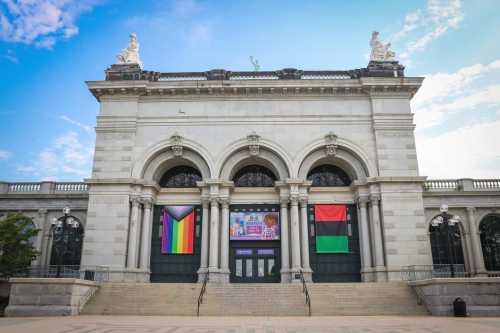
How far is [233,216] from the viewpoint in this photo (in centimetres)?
2997

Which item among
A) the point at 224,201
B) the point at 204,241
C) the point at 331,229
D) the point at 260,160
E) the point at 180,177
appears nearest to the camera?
the point at 204,241

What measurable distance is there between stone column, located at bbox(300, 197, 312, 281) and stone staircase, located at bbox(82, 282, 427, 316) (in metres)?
4.64

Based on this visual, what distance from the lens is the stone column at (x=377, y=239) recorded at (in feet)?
88.2

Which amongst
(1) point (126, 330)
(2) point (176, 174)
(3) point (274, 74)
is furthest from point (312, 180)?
(1) point (126, 330)

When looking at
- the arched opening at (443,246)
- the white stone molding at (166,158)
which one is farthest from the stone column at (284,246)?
the arched opening at (443,246)

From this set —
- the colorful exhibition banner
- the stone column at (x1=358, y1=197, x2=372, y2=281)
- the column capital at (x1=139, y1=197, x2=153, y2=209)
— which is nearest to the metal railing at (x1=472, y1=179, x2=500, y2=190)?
the stone column at (x1=358, y1=197, x2=372, y2=281)

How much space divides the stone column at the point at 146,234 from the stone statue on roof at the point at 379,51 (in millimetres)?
20215

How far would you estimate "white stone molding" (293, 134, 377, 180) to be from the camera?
29.2 m

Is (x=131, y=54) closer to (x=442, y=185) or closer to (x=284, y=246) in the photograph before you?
(x=284, y=246)

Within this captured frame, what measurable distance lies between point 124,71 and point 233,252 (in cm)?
1594

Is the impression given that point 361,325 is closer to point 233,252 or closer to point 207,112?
point 233,252

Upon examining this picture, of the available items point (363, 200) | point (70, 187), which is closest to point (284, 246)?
point (363, 200)

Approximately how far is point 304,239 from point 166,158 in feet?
38.1

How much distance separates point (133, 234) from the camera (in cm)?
2811
